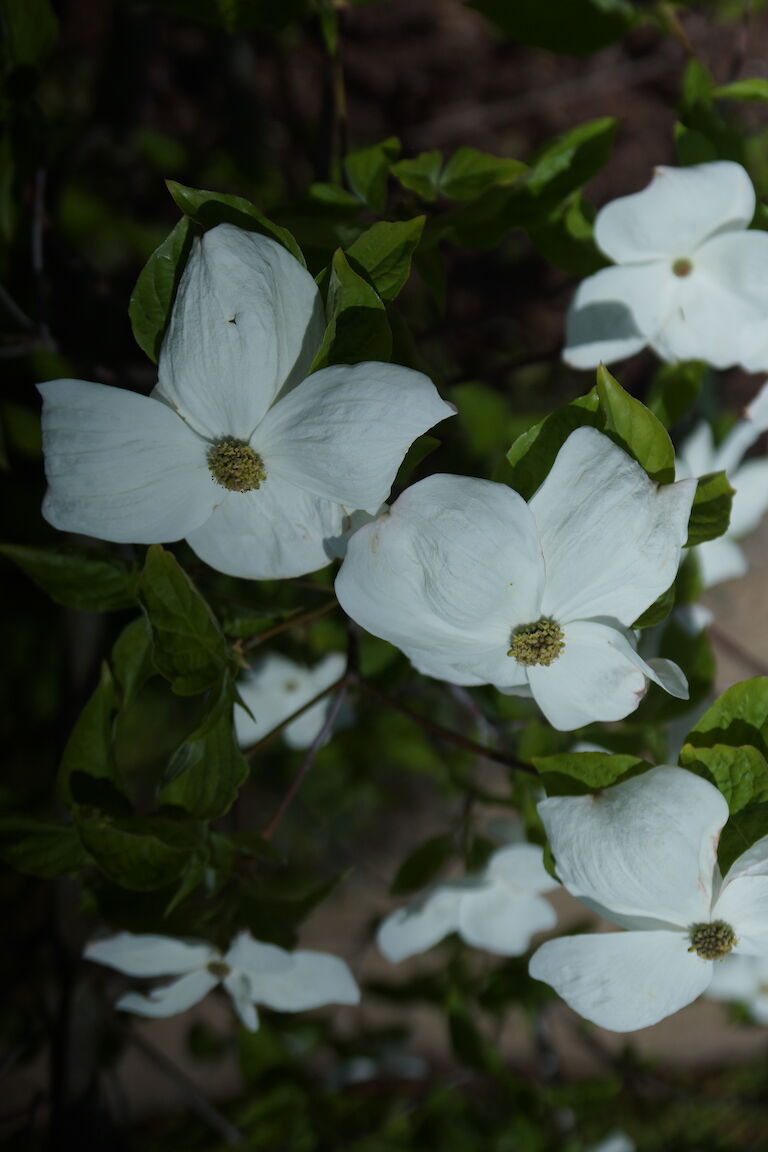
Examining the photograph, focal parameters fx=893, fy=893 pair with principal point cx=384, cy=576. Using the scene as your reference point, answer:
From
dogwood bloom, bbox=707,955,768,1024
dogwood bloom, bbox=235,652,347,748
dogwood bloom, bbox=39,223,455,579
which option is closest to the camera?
dogwood bloom, bbox=39,223,455,579

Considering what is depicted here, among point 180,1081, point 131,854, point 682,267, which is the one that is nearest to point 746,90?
point 682,267

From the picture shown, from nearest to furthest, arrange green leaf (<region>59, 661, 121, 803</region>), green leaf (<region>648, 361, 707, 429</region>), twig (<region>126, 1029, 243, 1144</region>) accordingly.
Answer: green leaf (<region>59, 661, 121, 803</region>)
green leaf (<region>648, 361, 707, 429</region>)
twig (<region>126, 1029, 243, 1144</region>)

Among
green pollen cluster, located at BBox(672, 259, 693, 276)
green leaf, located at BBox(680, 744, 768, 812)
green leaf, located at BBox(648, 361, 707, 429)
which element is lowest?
green leaf, located at BBox(680, 744, 768, 812)

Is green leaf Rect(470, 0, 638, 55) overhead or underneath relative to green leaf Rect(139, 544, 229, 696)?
overhead

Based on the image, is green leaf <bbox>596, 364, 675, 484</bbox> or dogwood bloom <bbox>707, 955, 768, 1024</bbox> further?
dogwood bloom <bbox>707, 955, 768, 1024</bbox>

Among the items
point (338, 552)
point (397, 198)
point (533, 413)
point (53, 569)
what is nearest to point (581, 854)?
point (338, 552)

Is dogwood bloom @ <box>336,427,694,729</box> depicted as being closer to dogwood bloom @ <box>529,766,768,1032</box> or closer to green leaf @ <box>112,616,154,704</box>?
dogwood bloom @ <box>529,766,768,1032</box>

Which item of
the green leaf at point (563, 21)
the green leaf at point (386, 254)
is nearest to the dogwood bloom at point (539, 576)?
the green leaf at point (386, 254)

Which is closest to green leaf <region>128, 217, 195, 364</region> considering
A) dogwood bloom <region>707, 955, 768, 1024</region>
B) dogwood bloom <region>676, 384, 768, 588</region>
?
dogwood bloom <region>676, 384, 768, 588</region>
